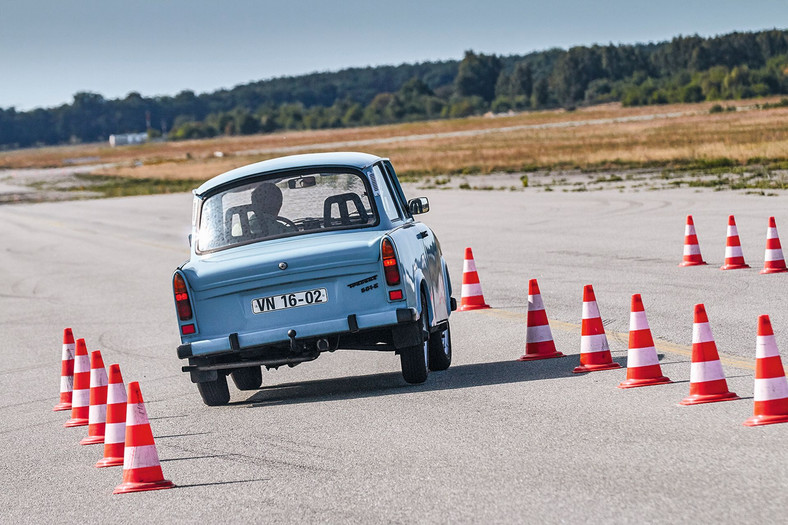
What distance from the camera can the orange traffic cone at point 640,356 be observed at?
8258mm

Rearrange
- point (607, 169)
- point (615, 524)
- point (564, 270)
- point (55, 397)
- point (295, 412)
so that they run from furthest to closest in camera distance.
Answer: point (607, 169) < point (564, 270) < point (55, 397) < point (295, 412) < point (615, 524)

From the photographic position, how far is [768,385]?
6.79 metres

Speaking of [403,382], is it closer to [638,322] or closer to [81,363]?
[638,322]

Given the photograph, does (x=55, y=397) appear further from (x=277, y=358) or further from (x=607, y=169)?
(x=607, y=169)

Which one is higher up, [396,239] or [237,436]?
[396,239]

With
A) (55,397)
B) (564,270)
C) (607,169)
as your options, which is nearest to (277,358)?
(55,397)

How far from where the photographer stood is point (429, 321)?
30.7 feet

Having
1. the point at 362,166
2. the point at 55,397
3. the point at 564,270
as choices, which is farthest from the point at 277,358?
the point at 564,270

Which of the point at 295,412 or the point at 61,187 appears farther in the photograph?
the point at 61,187

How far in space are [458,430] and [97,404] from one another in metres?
2.63

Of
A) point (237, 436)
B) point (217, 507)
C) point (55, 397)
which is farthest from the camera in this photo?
point (55, 397)

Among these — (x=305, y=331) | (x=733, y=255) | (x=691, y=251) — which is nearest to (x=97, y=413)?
(x=305, y=331)

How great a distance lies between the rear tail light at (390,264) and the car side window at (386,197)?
2.39 feet

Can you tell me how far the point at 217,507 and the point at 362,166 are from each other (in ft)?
13.0
